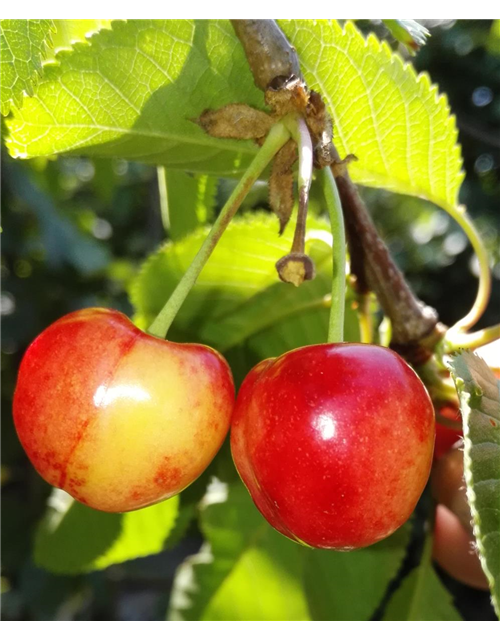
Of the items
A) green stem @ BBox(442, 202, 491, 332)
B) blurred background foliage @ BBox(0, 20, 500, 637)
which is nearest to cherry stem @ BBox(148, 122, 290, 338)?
green stem @ BBox(442, 202, 491, 332)

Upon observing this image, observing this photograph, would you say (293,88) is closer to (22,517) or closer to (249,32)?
(249,32)

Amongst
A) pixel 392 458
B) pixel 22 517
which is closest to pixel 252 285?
pixel 392 458

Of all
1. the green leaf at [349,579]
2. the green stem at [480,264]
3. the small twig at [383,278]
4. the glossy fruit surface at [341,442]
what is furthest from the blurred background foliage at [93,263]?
the glossy fruit surface at [341,442]

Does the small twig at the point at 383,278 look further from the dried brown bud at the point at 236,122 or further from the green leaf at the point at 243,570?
the green leaf at the point at 243,570

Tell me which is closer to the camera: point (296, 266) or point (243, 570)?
point (296, 266)

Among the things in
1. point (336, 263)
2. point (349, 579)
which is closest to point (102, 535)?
point (349, 579)

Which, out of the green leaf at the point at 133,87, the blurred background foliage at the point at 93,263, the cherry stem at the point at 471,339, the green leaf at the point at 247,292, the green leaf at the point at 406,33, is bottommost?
the blurred background foliage at the point at 93,263

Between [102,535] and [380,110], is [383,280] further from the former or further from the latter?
[102,535]
